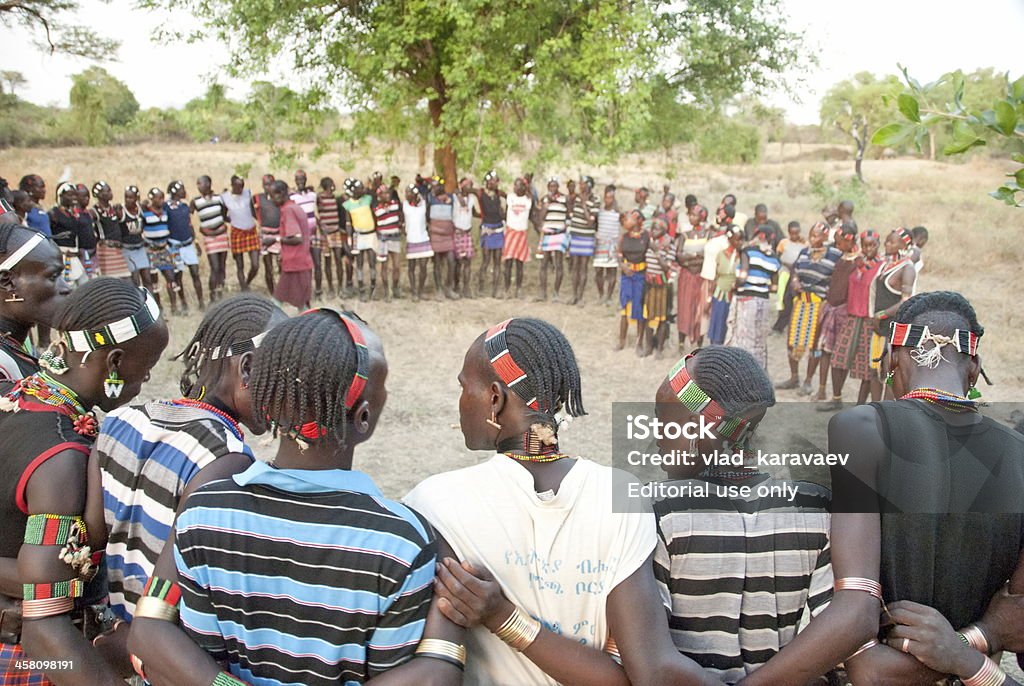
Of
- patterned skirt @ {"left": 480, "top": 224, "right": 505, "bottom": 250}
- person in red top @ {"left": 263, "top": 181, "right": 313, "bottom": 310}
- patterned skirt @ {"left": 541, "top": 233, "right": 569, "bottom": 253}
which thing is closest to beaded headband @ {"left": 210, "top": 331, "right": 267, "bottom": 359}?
person in red top @ {"left": 263, "top": 181, "right": 313, "bottom": 310}

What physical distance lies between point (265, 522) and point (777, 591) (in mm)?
1124

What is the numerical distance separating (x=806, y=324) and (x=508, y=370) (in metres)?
5.85

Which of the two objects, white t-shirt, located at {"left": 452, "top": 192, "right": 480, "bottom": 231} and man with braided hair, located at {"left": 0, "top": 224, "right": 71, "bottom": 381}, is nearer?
man with braided hair, located at {"left": 0, "top": 224, "right": 71, "bottom": 381}

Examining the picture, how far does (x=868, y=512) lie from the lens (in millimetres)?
1755

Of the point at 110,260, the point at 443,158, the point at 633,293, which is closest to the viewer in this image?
the point at 633,293

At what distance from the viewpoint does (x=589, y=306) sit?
10.5 m

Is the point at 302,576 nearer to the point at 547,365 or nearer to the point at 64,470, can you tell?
the point at 547,365

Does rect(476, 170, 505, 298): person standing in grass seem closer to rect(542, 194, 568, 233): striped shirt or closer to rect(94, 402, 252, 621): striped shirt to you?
rect(542, 194, 568, 233): striped shirt

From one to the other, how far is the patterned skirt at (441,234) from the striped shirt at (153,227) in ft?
10.7

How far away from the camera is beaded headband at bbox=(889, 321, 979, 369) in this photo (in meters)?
1.92

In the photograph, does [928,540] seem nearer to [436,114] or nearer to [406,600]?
[406,600]

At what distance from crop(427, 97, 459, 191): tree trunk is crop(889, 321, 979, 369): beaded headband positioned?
10.4 metres

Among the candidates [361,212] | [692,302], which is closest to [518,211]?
[361,212]

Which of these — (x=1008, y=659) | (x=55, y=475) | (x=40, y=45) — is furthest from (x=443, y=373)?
(x=40, y=45)
